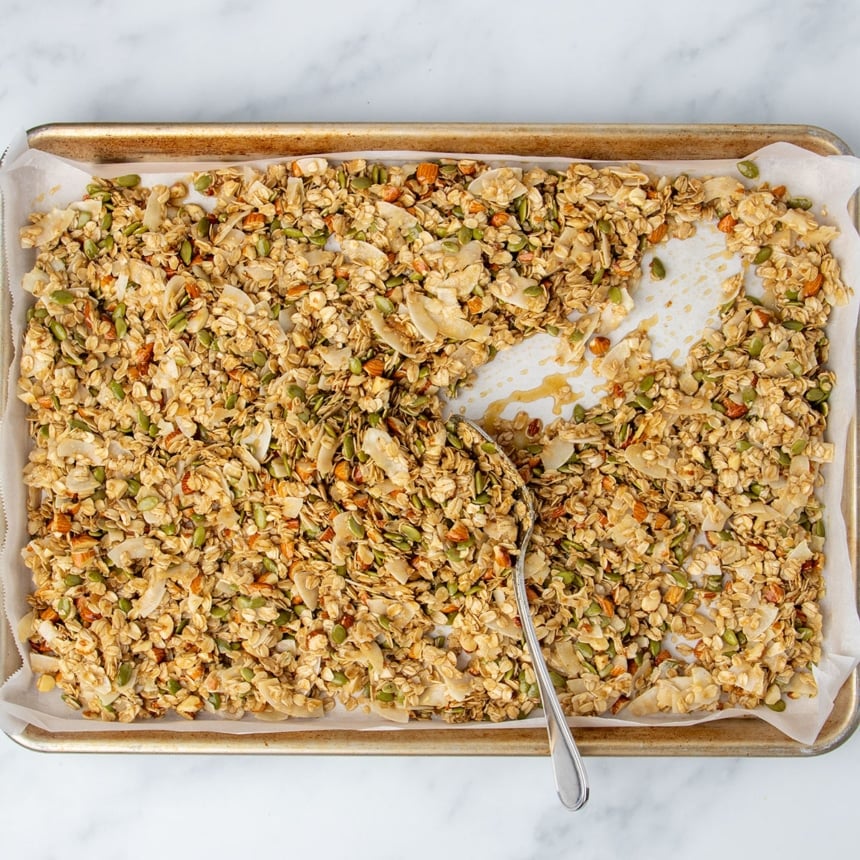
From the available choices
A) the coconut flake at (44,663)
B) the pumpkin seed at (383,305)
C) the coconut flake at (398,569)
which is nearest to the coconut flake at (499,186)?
the pumpkin seed at (383,305)

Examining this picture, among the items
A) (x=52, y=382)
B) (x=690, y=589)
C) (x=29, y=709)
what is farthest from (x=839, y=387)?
(x=29, y=709)

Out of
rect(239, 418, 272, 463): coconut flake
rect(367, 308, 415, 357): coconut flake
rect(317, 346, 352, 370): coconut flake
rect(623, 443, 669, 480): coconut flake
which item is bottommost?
rect(623, 443, 669, 480): coconut flake

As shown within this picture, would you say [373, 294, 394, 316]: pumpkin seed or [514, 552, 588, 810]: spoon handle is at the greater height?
[373, 294, 394, 316]: pumpkin seed

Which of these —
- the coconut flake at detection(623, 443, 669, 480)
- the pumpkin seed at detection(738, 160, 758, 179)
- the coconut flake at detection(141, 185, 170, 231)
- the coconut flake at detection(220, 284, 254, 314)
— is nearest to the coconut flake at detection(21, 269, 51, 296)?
the coconut flake at detection(141, 185, 170, 231)

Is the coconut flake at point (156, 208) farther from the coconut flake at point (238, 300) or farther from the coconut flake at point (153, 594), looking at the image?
the coconut flake at point (153, 594)

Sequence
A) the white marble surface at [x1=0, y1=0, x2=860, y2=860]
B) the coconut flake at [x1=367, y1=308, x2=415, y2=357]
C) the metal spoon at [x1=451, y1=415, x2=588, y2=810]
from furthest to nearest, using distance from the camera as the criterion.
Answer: the white marble surface at [x1=0, y1=0, x2=860, y2=860], the coconut flake at [x1=367, y1=308, x2=415, y2=357], the metal spoon at [x1=451, y1=415, x2=588, y2=810]

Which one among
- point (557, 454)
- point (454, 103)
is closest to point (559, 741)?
point (557, 454)

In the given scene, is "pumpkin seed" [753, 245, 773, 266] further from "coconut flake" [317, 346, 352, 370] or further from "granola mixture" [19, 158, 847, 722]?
"coconut flake" [317, 346, 352, 370]

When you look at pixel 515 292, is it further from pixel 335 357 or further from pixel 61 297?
pixel 61 297

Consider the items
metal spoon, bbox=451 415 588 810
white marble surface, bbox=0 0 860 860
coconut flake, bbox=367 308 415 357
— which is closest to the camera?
metal spoon, bbox=451 415 588 810
